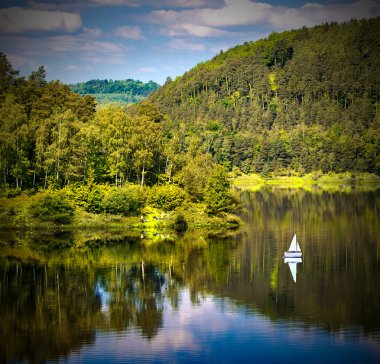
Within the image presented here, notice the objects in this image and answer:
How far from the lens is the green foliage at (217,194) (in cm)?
9056

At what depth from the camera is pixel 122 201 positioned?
90.1m

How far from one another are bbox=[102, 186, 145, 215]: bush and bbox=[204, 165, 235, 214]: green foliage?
382 inches

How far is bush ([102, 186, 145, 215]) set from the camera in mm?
90125

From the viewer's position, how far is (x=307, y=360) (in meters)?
40.7

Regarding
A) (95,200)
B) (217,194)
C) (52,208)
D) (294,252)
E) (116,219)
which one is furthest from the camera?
(95,200)

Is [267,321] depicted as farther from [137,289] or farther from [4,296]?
[4,296]

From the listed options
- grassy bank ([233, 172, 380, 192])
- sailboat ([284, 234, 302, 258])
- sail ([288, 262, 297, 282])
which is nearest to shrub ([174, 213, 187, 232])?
sailboat ([284, 234, 302, 258])

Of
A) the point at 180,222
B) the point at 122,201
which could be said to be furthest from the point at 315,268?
the point at 122,201

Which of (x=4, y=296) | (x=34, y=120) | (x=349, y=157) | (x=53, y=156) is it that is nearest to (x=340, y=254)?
(x=4, y=296)

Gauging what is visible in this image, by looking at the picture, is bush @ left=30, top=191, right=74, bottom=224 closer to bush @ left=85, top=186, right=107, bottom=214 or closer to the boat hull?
bush @ left=85, top=186, right=107, bottom=214

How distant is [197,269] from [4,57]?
238 ft

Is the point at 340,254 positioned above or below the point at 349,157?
below

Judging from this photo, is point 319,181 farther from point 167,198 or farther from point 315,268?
point 315,268

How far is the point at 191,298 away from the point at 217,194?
36.9 meters
